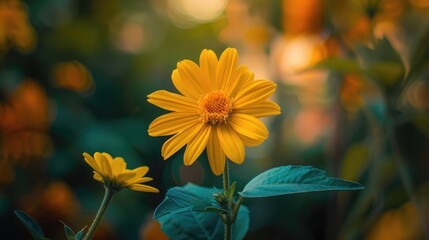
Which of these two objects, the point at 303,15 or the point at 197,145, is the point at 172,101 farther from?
the point at 303,15

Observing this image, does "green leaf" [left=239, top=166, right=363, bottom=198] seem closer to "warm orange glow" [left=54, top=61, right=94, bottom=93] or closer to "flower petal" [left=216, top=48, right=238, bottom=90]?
"flower petal" [left=216, top=48, right=238, bottom=90]

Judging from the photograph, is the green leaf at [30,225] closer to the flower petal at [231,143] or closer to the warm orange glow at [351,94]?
the flower petal at [231,143]

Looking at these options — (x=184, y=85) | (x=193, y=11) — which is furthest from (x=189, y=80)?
(x=193, y=11)

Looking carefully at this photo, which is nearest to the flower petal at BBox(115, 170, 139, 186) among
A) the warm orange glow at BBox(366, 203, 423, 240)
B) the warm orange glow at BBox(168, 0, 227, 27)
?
the warm orange glow at BBox(366, 203, 423, 240)

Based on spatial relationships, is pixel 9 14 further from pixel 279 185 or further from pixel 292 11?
pixel 279 185

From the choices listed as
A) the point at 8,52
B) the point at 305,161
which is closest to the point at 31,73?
the point at 8,52
